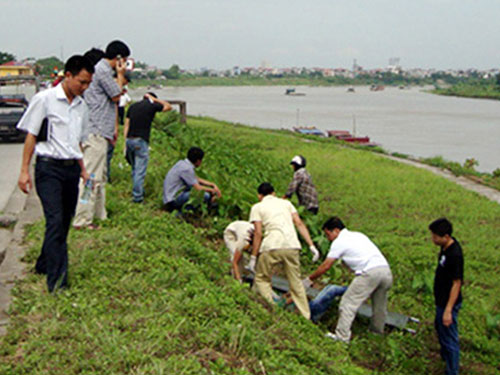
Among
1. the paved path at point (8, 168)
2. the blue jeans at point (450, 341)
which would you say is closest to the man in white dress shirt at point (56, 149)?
the blue jeans at point (450, 341)

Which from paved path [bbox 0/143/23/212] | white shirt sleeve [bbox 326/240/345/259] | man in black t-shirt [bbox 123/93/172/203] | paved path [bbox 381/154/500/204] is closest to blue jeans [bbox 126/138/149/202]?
man in black t-shirt [bbox 123/93/172/203]

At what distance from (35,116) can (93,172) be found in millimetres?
2100

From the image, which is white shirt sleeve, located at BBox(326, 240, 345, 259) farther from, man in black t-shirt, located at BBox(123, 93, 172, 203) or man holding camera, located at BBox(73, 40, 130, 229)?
man in black t-shirt, located at BBox(123, 93, 172, 203)

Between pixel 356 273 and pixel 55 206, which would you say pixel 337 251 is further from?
pixel 55 206

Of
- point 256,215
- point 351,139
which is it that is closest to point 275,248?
point 256,215

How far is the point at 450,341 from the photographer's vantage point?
5.70 m

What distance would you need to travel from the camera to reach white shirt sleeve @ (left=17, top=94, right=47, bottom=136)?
15.2 feet

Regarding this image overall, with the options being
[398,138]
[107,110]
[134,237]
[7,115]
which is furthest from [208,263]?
[398,138]

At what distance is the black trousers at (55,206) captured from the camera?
4.64 metres

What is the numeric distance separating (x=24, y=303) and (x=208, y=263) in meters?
2.23

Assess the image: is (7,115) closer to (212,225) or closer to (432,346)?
(212,225)

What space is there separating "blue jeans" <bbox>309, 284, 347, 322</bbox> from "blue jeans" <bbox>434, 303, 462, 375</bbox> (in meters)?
1.16

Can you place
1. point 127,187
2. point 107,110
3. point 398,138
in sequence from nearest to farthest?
point 107,110, point 127,187, point 398,138

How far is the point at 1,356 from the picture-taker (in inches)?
150
